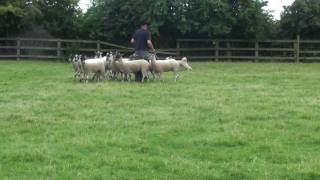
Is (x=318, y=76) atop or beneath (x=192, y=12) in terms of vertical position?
beneath

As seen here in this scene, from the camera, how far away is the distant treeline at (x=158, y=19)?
36312mm

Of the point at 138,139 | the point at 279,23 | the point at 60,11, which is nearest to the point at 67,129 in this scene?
the point at 138,139

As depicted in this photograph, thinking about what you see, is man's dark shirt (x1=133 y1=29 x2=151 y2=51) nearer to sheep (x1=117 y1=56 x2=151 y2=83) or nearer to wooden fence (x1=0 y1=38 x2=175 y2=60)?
sheep (x1=117 y1=56 x2=151 y2=83)

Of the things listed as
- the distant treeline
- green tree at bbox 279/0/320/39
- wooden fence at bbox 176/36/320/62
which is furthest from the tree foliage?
green tree at bbox 279/0/320/39

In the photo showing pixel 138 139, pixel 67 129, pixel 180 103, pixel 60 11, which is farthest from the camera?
pixel 60 11

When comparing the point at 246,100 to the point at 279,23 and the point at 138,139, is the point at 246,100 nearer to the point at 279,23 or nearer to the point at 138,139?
the point at 138,139

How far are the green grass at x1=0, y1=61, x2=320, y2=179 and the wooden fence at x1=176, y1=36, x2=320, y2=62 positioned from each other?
1782 cm

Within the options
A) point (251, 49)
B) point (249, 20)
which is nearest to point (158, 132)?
point (251, 49)

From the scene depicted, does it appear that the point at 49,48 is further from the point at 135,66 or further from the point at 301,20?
the point at 135,66

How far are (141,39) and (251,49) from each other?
52.6ft

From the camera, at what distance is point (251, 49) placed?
37.3 metres

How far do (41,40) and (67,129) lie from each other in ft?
78.5

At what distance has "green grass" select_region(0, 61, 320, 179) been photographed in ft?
29.4

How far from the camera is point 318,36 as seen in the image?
3925cm
